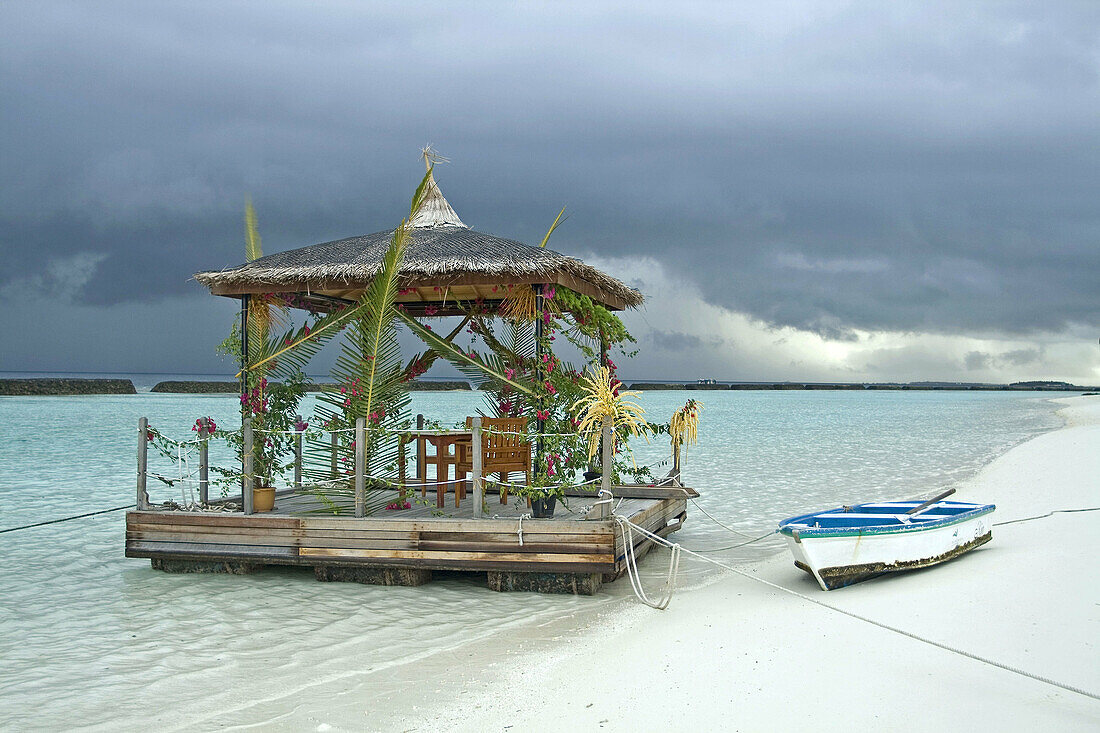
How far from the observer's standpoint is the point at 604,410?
7715 millimetres

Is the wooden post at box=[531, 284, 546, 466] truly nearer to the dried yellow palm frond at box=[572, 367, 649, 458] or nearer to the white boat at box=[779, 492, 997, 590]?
the dried yellow palm frond at box=[572, 367, 649, 458]

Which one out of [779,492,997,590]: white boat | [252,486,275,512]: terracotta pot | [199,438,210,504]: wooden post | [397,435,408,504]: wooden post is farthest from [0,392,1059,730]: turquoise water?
[779,492,997,590]: white boat

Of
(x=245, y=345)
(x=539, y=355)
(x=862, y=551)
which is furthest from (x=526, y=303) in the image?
(x=862, y=551)

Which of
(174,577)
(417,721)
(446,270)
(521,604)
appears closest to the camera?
(417,721)

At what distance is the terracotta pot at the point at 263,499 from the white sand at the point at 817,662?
3611 millimetres

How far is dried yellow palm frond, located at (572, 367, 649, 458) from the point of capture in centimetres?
770

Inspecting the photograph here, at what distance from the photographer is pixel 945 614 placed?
249 inches

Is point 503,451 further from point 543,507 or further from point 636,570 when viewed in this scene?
point 636,570

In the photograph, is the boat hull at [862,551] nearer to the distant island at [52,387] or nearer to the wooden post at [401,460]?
the wooden post at [401,460]

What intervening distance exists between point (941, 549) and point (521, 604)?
3.98m

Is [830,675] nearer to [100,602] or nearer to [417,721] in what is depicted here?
[417,721]

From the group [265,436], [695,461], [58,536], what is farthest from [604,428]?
[695,461]

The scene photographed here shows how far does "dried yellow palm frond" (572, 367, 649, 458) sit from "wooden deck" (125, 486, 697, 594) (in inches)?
33.5

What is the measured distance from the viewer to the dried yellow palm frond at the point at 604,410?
25.3 ft
